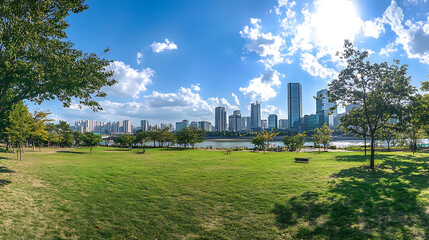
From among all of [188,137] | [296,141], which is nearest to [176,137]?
[188,137]

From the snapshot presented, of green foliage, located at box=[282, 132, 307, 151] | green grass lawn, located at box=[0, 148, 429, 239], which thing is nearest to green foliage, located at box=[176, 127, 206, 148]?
green foliage, located at box=[282, 132, 307, 151]

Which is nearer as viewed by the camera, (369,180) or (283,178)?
(369,180)

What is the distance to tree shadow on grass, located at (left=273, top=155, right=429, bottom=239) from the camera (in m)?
5.73

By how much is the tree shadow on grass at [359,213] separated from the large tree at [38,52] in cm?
1180

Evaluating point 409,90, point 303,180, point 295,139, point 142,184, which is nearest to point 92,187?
point 142,184

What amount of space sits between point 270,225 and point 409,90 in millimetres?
16330

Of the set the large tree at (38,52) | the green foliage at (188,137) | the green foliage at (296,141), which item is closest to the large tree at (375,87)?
the large tree at (38,52)

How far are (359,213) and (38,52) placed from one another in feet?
51.4

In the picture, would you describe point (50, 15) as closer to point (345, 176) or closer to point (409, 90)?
point (345, 176)

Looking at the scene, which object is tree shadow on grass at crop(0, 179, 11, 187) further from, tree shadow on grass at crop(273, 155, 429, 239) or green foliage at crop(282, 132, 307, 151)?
green foliage at crop(282, 132, 307, 151)

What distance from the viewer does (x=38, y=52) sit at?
30.8 feet

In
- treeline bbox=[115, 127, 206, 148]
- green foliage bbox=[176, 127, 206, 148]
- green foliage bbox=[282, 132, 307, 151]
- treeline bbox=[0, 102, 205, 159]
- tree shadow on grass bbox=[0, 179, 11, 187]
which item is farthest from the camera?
treeline bbox=[115, 127, 206, 148]

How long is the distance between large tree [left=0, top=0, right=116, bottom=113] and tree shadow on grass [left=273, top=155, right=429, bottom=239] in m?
11.8

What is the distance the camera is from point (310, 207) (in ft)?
25.0
